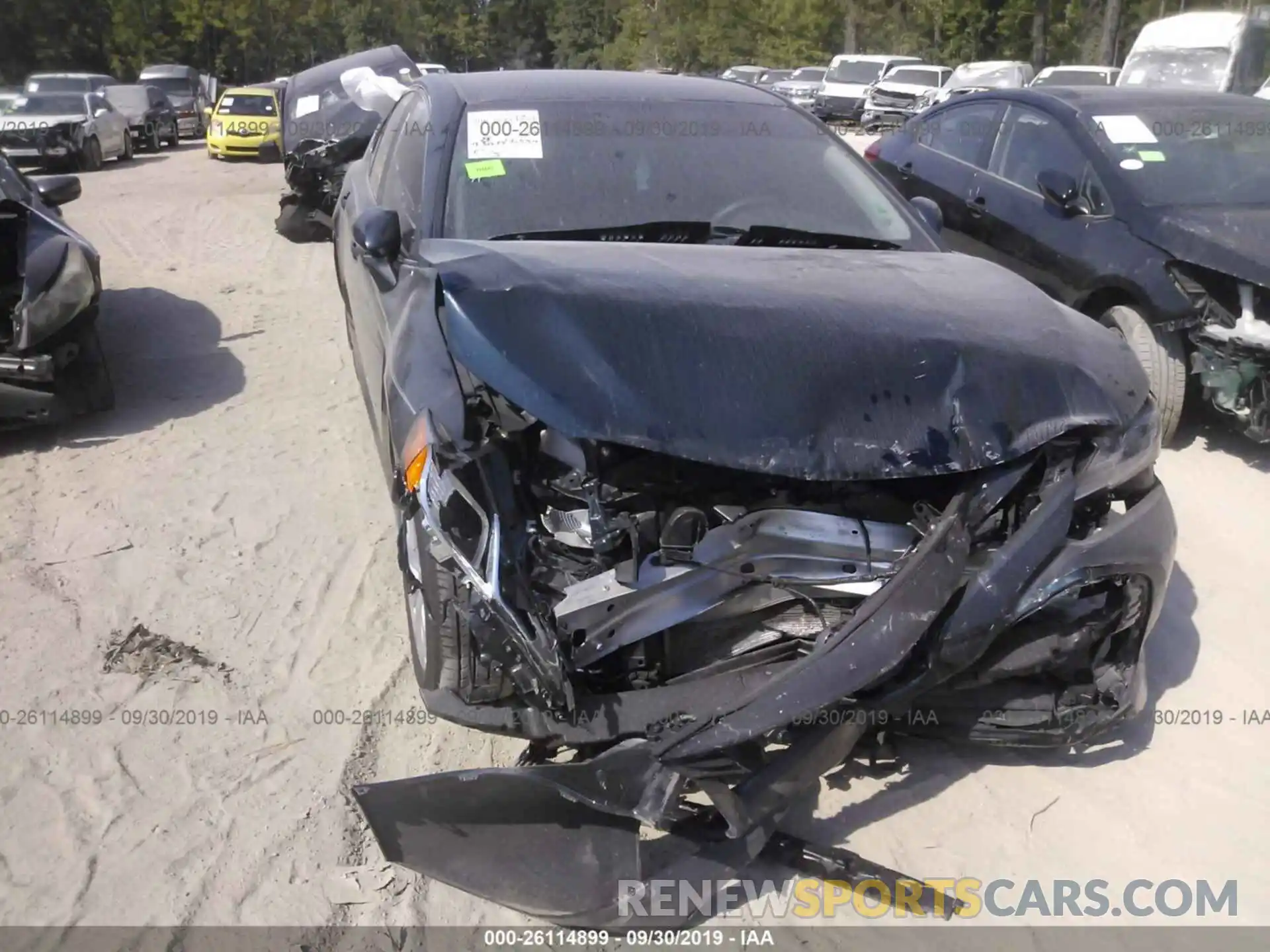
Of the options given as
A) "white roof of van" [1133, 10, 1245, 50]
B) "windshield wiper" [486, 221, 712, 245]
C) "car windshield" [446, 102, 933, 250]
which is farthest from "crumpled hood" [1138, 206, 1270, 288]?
"white roof of van" [1133, 10, 1245, 50]

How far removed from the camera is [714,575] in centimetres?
259

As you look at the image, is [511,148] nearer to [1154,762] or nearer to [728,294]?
[728,294]

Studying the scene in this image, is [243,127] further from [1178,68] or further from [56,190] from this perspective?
[1178,68]

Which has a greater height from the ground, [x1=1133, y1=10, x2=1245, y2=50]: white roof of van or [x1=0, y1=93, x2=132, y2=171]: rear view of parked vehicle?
[x1=1133, y1=10, x2=1245, y2=50]: white roof of van

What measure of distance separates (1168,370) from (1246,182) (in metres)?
1.36

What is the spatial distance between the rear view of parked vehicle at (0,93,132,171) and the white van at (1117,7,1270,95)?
627 inches

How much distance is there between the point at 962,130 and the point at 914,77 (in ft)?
64.2

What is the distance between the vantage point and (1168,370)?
516 centimetres

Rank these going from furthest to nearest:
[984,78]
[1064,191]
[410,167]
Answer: [984,78], [1064,191], [410,167]

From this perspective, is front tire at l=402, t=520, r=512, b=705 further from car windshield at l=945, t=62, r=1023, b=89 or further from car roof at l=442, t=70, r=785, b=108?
car windshield at l=945, t=62, r=1023, b=89

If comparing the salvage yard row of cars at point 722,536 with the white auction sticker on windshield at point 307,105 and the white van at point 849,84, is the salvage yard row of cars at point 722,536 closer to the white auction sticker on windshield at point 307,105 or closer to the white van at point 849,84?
the white auction sticker on windshield at point 307,105

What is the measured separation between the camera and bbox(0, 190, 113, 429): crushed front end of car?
4.99m

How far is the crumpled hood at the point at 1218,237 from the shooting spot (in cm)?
495

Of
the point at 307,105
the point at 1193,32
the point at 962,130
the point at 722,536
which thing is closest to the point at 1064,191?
the point at 962,130
